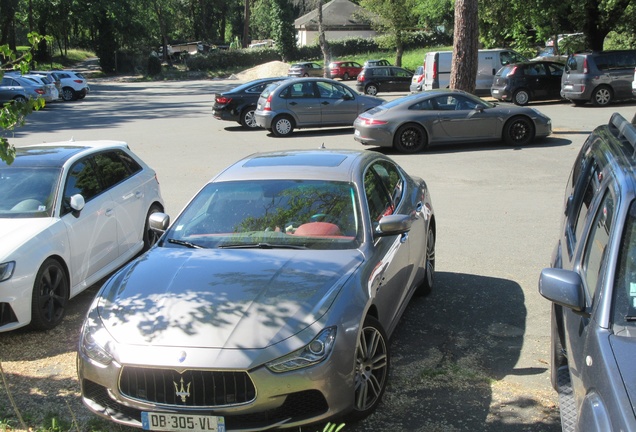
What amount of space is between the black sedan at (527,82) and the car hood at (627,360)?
24003mm

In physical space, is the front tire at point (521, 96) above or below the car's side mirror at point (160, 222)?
below

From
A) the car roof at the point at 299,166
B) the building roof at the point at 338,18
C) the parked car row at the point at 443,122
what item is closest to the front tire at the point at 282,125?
the parked car row at the point at 443,122

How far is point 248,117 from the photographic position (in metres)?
22.6

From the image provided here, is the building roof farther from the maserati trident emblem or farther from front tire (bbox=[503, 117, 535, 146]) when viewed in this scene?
the maserati trident emblem

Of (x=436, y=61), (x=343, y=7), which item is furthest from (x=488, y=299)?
(x=343, y=7)

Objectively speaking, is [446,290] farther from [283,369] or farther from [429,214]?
[283,369]

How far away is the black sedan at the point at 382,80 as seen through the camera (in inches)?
1442

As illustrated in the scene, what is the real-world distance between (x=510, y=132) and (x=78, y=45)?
84449 millimetres

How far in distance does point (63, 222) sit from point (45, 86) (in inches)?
1165

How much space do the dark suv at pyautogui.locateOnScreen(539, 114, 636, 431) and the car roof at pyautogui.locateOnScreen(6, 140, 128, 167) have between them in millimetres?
5232

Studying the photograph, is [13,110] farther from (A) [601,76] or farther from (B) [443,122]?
(A) [601,76]

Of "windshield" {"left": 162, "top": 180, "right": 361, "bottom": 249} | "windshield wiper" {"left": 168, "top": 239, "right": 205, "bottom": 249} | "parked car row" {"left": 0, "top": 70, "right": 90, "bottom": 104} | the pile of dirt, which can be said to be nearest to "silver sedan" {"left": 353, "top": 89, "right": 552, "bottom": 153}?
"windshield" {"left": 162, "top": 180, "right": 361, "bottom": 249}

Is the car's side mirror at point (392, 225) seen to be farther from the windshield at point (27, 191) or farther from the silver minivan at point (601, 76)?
the silver minivan at point (601, 76)

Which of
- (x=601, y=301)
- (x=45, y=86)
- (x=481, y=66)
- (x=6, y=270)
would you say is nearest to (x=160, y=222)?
(x=6, y=270)
